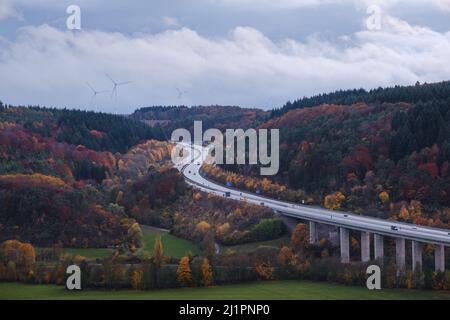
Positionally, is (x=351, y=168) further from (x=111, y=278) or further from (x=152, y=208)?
(x=111, y=278)

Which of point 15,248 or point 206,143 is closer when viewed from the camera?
point 15,248

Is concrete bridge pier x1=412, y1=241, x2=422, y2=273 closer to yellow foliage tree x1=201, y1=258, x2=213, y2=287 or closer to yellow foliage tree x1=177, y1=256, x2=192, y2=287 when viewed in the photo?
yellow foliage tree x1=201, y1=258, x2=213, y2=287

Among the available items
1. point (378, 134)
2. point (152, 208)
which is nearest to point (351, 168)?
point (378, 134)

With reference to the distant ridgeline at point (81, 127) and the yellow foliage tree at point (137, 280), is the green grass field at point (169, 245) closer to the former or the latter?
the yellow foliage tree at point (137, 280)

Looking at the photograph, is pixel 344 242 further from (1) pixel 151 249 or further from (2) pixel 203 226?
(2) pixel 203 226

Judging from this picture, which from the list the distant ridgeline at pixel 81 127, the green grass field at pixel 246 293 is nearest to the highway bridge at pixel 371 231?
the green grass field at pixel 246 293

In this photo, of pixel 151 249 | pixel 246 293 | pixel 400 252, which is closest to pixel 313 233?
pixel 400 252
